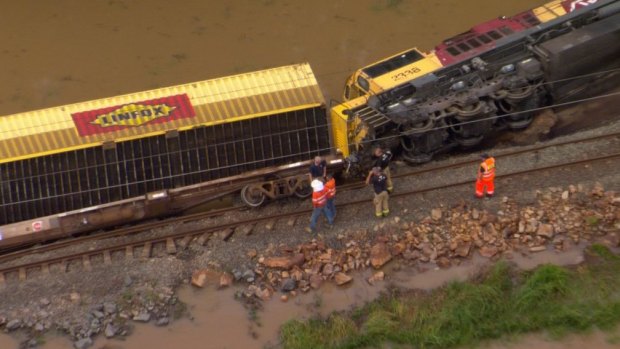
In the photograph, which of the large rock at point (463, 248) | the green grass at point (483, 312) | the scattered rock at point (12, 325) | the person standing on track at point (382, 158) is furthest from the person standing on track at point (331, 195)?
the scattered rock at point (12, 325)

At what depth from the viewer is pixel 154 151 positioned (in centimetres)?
1530

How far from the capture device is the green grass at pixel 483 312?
11766mm

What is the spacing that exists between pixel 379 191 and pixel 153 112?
17.8 feet

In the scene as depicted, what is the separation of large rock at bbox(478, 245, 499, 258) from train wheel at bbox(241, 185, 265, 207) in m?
4.94

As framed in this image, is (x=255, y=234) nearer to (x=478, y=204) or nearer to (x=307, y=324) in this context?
(x=307, y=324)

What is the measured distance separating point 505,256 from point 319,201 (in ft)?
12.6

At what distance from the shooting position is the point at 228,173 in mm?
15727

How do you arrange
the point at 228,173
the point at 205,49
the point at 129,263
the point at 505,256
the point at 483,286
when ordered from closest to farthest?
1. the point at 483,286
2. the point at 505,256
3. the point at 129,263
4. the point at 228,173
5. the point at 205,49

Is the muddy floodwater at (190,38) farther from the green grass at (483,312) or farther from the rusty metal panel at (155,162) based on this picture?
the green grass at (483,312)

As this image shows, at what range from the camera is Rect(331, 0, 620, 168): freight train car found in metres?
15.7

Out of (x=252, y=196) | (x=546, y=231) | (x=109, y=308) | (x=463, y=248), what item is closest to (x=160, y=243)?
(x=109, y=308)

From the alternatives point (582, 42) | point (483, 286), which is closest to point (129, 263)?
point (483, 286)

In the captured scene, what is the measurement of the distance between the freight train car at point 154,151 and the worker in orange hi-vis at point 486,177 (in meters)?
3.70

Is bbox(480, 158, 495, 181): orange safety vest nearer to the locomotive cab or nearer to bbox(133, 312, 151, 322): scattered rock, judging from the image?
the locomotive cab
